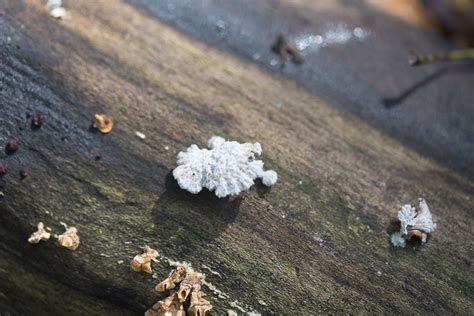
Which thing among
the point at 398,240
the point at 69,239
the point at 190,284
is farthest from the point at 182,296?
the point at 398,240

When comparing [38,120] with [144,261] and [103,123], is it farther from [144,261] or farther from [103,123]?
[144,261]

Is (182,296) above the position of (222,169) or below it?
below

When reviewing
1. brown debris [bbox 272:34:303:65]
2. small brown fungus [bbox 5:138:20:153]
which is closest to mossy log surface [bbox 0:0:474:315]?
small brown fungus [bbox 5:138:20:153]

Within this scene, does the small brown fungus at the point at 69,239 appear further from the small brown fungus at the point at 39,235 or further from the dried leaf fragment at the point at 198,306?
the dried leaf fragment at the point at 198,306

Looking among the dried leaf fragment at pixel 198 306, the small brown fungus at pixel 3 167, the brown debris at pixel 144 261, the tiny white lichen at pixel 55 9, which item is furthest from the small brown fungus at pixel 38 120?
the dried leaf fragment at pixel 198 306

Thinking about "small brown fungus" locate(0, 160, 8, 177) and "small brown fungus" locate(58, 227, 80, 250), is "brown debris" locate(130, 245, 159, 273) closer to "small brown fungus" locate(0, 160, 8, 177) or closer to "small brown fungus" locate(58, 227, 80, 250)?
"small brown fungus" locate(58, 227, 80, 250)

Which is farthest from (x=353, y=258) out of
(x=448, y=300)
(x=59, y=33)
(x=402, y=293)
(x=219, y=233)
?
(x=59, y=33)
